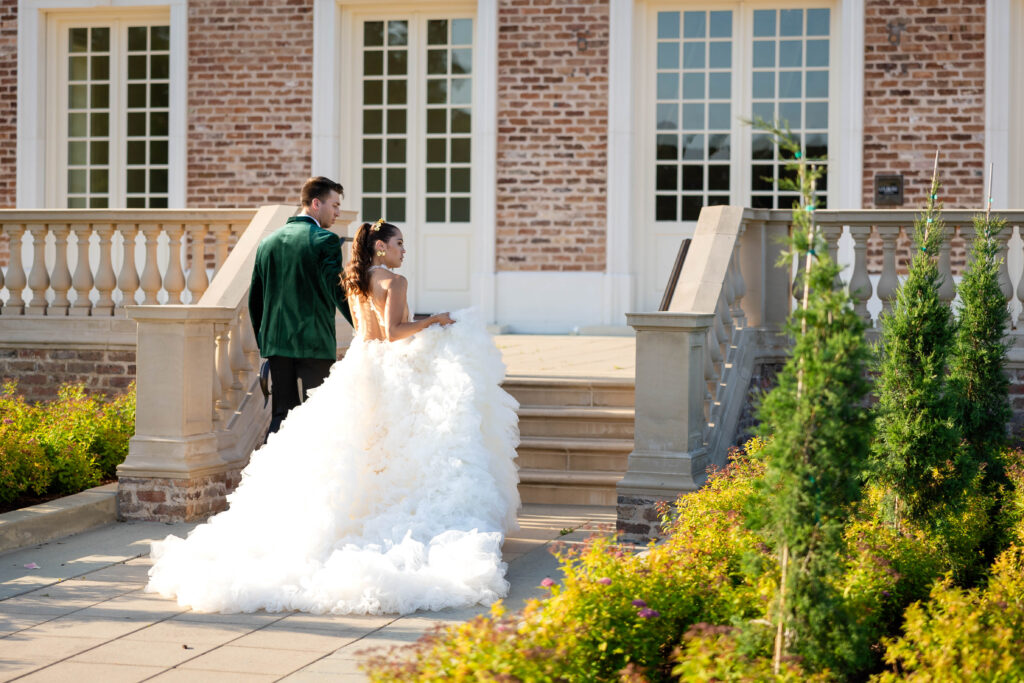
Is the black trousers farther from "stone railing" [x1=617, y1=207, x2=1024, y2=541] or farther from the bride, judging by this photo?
"stone railing" [x1=617, y1=207, x2=1024, y2=541]

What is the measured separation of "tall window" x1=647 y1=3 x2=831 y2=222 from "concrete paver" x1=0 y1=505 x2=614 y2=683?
715 centimetres

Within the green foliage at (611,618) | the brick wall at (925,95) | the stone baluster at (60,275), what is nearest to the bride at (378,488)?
the green foliage at (611,618)

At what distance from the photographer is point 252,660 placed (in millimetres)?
4574

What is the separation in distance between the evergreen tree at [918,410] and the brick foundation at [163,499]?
402 cm

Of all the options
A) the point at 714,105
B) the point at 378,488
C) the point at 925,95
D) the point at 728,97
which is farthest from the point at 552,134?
the point at 378,488

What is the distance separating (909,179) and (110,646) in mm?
9651

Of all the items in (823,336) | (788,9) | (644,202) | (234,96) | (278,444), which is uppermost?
(788,9)

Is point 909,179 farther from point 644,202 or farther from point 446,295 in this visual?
point 446,295

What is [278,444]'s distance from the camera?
611cm

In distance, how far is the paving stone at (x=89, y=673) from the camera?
434 centimetres

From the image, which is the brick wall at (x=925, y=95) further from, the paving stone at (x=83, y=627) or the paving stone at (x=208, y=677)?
the paving stone at (x=208, y=677)

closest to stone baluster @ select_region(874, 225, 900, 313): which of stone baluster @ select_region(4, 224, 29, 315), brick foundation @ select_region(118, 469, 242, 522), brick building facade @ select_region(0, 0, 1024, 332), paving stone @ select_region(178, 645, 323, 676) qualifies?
brick building facade @ select_region(0, 0, 1024, 332)

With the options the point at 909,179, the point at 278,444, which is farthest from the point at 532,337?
the point at 278,444

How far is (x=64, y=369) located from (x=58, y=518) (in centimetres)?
338
